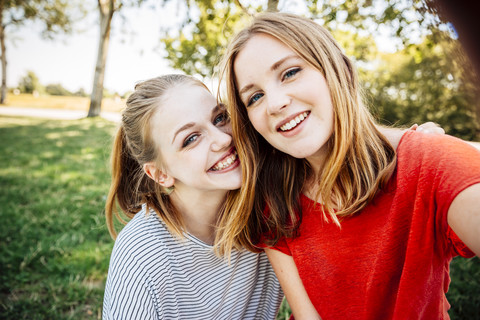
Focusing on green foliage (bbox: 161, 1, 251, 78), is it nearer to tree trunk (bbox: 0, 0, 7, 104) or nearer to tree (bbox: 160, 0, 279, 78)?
tree (bbox: 160, 0, 279, 78)

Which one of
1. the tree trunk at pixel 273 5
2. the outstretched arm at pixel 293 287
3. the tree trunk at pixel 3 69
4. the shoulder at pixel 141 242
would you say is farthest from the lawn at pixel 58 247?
the tree trunk at pixel 3 69

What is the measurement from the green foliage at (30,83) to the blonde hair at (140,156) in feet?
194

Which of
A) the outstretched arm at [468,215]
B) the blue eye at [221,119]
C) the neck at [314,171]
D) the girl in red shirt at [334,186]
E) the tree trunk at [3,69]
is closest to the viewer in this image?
the outstretched arm at [468,215]

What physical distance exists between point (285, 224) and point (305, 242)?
6.3 inches

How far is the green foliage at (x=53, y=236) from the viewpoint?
282 centimetres

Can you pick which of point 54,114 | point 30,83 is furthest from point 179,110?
point 30,83

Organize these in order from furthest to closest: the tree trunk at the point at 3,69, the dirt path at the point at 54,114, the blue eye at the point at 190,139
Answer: the tree trunk at the point at 3,69, the dirt path at the point at 54,114, the blue eye at the point at 190,139

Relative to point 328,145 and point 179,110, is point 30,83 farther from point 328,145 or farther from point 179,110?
point 328,145

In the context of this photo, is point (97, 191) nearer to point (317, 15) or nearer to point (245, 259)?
point (245, 259)

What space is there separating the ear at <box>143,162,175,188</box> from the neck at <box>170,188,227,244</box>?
112mm

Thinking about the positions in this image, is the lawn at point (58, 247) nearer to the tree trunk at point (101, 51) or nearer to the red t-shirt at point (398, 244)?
the red t-shirt at point (398, 244)

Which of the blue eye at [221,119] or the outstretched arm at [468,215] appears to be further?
the blue eye at [221,119]

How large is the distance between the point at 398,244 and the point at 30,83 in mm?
62220

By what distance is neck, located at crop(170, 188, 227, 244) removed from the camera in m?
2.35
